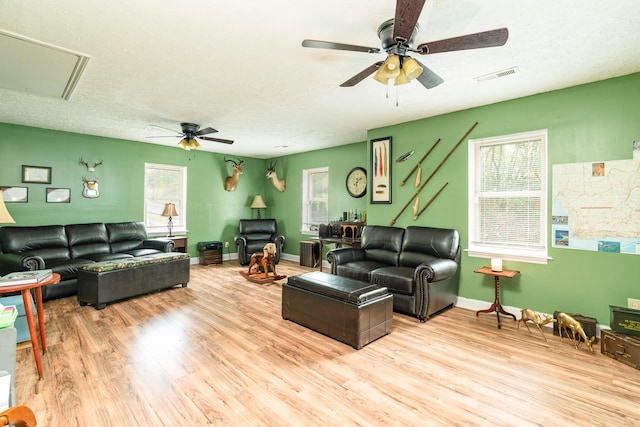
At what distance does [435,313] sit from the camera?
3723mm

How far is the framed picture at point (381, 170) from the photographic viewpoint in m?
4.80

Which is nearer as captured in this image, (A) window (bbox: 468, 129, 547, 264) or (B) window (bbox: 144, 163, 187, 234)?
(A) window (bbox: 468, 129, 547, 264)

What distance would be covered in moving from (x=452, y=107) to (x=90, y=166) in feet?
19.9

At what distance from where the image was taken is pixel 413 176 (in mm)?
4516

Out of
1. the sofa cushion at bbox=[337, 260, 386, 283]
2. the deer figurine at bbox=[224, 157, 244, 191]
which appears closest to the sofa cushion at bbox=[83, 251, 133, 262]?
the deer figurine at bbox=[224, 157, 244, 191]

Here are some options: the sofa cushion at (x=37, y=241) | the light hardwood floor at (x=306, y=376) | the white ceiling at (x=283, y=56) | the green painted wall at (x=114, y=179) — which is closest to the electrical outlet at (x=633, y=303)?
the light hardwood floor at (x=306, y=376)

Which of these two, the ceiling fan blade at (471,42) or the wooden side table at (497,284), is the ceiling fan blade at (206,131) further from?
the wooden side table at (497,284)

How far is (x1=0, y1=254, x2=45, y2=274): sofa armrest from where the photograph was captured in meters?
3.76

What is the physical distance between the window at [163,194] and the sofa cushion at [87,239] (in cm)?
107

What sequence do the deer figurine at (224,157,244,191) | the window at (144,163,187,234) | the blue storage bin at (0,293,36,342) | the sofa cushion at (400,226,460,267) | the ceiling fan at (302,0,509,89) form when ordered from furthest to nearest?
the deer figurine at (224,157,244,191)
the window at (144,163,187,234)
the sofa cushion at (400,226,460,267)
the blue storage bin at (0,293,36,342)
the ceiling fan at (302,0,509,89)

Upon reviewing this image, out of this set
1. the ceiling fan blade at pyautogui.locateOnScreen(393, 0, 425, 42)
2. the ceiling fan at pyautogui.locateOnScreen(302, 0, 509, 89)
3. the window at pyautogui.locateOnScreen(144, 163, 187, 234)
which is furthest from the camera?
the window at pyautogui.locateOnScreen(144, 163, 187, 234)

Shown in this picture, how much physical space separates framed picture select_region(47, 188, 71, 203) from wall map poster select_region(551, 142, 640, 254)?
7183 mm

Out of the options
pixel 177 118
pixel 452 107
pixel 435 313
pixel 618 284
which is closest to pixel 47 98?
pixel 177 118

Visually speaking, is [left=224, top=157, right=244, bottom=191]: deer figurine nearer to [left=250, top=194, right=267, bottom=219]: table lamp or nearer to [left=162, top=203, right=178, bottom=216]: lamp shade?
[left=250, top=194, right=267, bottom=219]: table lamp
